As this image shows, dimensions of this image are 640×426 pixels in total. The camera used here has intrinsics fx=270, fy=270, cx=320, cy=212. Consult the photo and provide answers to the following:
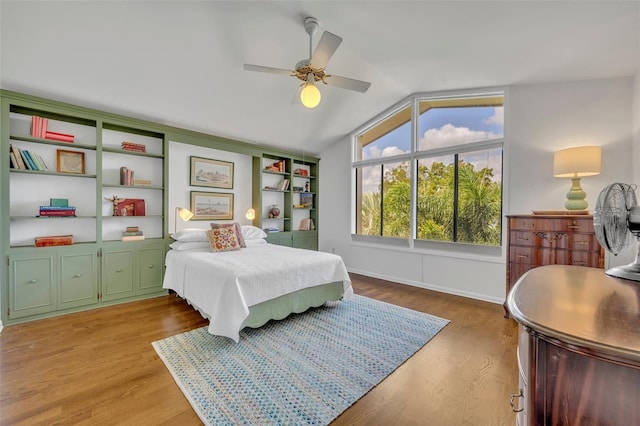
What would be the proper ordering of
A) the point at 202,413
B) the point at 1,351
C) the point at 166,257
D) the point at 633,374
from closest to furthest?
1. the point at 633,374
2. the point at 202,413
3. the point at 1,351
4. the point at 166,257

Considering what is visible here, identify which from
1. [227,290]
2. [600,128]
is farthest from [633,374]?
[600,128]

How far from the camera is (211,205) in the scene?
4430 mm

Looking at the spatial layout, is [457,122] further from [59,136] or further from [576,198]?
[59,136]

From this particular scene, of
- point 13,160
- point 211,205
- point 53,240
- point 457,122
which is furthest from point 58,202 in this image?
point 457,122

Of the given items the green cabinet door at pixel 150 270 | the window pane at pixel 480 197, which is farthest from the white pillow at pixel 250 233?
the window pane at pixel 480 197

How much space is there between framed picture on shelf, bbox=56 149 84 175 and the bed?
141 centimetres

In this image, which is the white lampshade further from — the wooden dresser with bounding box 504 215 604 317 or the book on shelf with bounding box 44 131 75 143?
the book on shelf with bounding box 44 131 75 143

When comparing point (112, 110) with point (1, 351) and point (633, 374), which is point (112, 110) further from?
point (633, 374)

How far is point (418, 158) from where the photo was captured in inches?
171

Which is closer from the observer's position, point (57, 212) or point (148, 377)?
point (148, 377)

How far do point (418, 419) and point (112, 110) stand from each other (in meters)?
4.32

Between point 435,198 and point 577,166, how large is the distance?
1.72 meters

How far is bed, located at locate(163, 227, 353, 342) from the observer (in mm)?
2330

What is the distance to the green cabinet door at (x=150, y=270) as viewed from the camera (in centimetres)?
355
